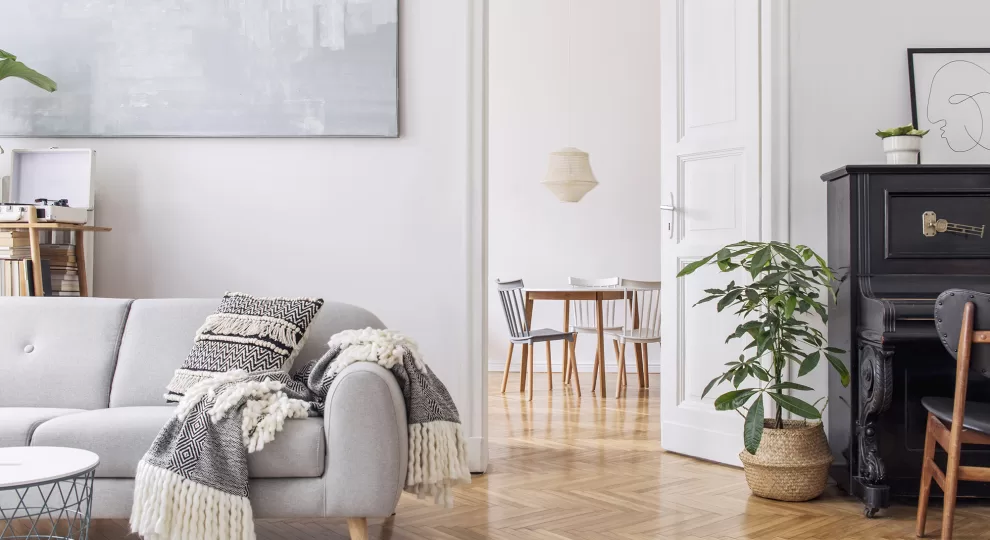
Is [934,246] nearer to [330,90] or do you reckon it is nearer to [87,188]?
[330,90]

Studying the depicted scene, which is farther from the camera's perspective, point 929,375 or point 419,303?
point 419,303

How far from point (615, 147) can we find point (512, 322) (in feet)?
7.40

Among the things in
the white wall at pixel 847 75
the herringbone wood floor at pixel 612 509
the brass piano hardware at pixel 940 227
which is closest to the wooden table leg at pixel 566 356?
the herringbone wood floor at pixel 612 509

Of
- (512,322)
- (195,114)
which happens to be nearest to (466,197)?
(195,114)

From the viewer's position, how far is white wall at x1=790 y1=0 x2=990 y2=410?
3.48 m

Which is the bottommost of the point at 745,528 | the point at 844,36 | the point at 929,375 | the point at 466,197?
the point at 745,528

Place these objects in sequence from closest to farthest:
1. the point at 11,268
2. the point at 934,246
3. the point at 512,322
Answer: the point at 934,246, the point at 11,268, the point at 512,322

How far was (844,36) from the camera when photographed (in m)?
3.50

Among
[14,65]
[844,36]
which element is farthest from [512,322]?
[14,65]

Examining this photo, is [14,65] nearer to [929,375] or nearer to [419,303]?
[419,303]

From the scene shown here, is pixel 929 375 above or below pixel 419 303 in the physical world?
below

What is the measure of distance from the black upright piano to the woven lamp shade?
9.75ft

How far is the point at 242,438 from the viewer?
2232 millimetres

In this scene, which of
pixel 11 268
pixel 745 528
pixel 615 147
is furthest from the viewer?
pixel 615 147
